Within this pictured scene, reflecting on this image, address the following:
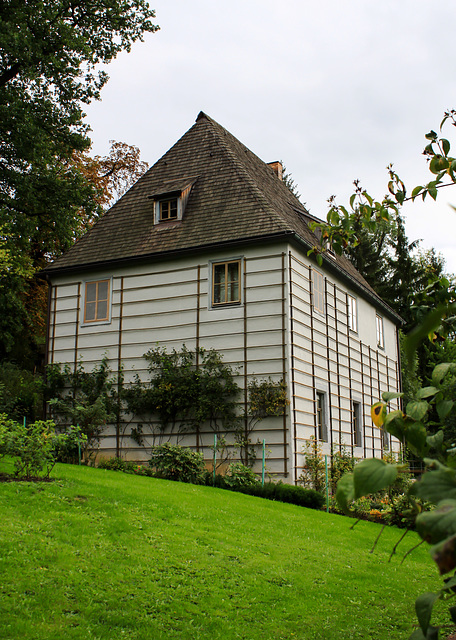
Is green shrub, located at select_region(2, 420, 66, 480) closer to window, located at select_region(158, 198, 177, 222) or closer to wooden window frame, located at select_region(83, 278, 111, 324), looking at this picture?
wooden window frame, located at select_region(83, 278, 111, 324)

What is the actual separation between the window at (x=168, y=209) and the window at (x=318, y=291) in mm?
4631

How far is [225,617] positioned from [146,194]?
55.4 ft

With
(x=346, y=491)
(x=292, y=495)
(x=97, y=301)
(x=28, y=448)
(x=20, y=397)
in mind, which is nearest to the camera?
(x=346, y=491)

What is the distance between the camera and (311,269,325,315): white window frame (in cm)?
1888

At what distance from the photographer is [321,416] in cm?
1859

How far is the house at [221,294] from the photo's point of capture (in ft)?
55.5

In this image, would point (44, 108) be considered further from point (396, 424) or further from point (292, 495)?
point (396, 424)

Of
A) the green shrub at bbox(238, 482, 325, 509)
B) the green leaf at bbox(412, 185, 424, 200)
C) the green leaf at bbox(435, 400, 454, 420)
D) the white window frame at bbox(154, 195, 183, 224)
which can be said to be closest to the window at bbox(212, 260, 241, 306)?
the white window frame at bbox(154, 195, 183, 224)

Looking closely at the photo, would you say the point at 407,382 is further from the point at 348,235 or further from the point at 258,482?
the point at 348,235

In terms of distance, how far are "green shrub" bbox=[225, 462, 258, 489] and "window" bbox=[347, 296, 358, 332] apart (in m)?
7.99

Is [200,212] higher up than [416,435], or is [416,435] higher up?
[200,212]

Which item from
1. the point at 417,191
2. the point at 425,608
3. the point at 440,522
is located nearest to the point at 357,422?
the point at 417,191

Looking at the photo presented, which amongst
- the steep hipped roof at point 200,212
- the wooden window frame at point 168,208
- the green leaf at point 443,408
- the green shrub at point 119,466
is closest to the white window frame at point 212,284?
the steep hipped roof at point 200,212

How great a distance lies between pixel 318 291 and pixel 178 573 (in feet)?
43.2
